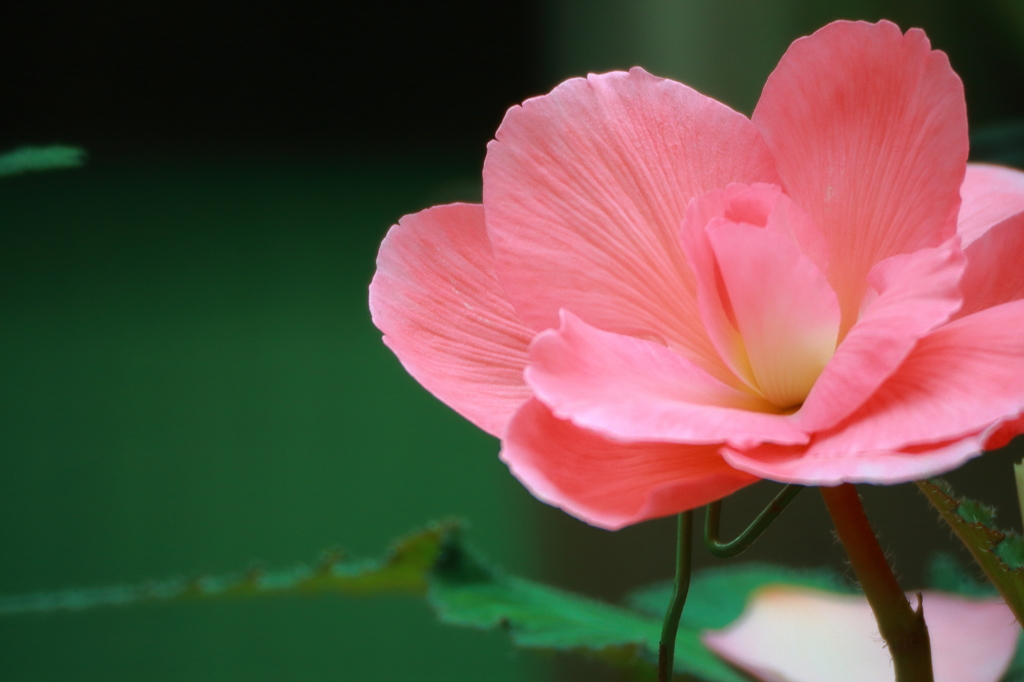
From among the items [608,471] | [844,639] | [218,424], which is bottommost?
[218,424]

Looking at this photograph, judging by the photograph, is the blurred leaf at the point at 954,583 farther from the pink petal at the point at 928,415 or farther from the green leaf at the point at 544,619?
the pink petal at the point at 928,415

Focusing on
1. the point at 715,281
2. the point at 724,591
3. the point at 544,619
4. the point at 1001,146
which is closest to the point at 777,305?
the point at 715,281

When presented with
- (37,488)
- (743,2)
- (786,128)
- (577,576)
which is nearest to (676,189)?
(786,128)

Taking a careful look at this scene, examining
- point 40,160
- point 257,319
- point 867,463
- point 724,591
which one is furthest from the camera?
point 257,319

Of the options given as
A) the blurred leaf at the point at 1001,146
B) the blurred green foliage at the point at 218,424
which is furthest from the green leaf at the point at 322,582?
the blurred green foliage at the point at 218,424

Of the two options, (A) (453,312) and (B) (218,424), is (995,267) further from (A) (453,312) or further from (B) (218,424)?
(B) (218,424)

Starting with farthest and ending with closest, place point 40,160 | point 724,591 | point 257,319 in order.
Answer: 1. point 257,319
2. point 724,591
3. point 40,160
